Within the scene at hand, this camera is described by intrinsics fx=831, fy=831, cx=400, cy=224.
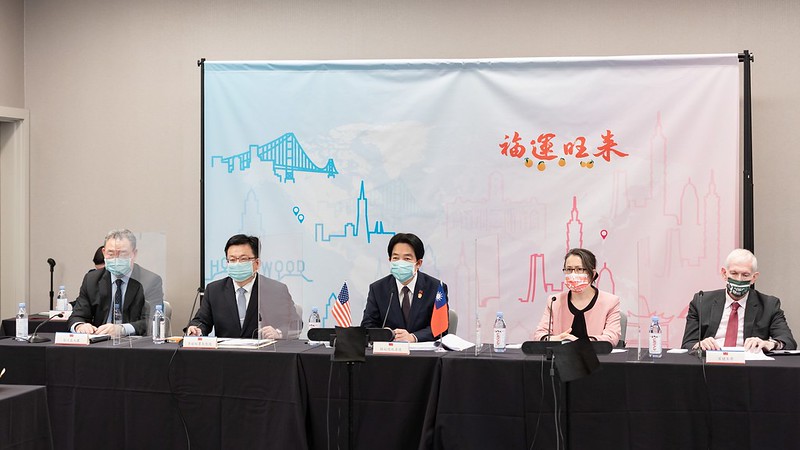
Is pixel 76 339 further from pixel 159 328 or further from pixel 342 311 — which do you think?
pixel 342 311

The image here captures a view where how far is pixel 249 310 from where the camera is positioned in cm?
438

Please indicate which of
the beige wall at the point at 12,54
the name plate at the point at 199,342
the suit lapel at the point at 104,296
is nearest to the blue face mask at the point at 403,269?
the name plate at the point at 199,342

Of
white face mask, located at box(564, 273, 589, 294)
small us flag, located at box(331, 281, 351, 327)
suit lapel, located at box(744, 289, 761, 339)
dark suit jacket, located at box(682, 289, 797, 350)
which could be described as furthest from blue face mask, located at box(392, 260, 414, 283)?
suit lapel, located at box(744, 289, 761, 339)

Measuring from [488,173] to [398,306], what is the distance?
4.16 ft

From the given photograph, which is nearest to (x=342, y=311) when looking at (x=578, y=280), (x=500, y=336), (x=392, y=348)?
(x=392, y=348)

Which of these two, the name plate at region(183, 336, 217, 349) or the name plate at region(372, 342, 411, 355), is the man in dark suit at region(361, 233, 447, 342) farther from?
the name plate at region(183, 336, 217, 349)

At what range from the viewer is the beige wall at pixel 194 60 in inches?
205

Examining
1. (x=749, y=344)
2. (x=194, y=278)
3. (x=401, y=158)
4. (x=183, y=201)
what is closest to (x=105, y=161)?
(x=183, y=201)

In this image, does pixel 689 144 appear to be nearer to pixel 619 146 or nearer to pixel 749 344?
pixel 619 146

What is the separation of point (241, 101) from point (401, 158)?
1159mm

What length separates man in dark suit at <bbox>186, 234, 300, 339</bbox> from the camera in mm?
4199

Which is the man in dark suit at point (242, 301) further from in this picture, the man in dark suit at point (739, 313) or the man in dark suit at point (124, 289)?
the man in dark suit at point (739, 313)

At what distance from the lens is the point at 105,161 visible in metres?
6.11

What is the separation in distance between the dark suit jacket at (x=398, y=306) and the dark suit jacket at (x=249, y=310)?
436mm
